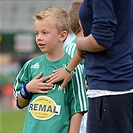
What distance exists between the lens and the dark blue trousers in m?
3.68

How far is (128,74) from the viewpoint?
371cm

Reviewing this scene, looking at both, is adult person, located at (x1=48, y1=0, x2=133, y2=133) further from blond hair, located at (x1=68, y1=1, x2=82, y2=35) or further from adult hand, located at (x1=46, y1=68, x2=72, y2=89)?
blond hair, located at (x1=68, y1=1, x2=82, y2=35)

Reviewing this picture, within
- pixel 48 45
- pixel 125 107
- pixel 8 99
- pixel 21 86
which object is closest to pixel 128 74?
pixel 125 107

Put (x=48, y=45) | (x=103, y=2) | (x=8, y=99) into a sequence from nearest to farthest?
(x=103, y=2)
(x=48, y=45)
(x=8, y=99)

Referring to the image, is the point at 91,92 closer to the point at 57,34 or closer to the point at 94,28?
the point at 94,28

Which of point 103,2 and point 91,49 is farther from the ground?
point 103,2

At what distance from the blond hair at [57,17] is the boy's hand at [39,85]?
37 centimetres

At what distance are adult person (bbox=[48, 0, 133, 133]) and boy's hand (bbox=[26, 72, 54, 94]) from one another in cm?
61

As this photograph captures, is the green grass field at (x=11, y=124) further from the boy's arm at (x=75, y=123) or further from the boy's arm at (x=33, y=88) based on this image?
the boy's arm at (x=75, y=123)

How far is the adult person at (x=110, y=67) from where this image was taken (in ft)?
12.1

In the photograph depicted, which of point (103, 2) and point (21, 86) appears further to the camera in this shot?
point (21, 86)

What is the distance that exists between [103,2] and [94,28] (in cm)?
17

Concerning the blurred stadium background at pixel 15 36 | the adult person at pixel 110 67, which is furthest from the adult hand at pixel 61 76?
the blurred stadium background at pixel 15 36

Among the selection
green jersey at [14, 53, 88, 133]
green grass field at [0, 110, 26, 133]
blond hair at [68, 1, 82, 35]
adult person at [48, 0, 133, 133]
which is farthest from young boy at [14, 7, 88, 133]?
green grass field at [0, 110, 26, 133]
